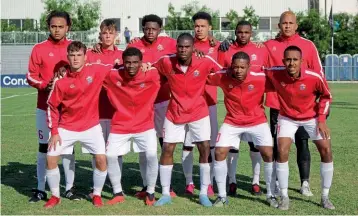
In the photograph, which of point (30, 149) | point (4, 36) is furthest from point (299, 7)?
point (30, 149)

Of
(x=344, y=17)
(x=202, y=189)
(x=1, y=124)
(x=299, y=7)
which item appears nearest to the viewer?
(x=202, y=189)

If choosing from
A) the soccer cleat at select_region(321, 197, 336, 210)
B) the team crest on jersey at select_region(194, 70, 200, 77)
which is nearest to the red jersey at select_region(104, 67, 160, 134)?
the team crest on jersey at select_region(194, 70, 200, 77)

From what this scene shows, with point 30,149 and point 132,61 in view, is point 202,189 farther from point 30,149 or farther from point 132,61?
point 30,149

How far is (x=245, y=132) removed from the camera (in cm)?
827

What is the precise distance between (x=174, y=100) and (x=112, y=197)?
169 centimetres

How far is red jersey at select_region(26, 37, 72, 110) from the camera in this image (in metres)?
8.66

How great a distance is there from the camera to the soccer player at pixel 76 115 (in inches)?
321

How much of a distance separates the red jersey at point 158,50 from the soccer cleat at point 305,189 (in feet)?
7.47

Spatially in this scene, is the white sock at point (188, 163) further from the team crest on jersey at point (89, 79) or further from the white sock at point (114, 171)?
the team crest on jersey at point (89, 79)

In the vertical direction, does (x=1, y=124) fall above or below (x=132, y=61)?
below

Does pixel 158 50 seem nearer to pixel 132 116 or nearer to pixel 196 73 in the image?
pixel 196 73

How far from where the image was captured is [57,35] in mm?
8672

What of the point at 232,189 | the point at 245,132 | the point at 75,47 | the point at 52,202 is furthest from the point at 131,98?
the point at 232,189

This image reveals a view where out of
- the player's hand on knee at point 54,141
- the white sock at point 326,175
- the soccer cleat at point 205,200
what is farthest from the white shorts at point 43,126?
the white sock at point 326,175
